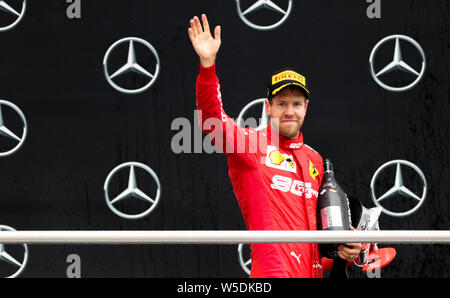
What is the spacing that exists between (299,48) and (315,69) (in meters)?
0.12

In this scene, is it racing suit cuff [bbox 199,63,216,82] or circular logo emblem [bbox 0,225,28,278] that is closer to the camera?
racing suit cuff [bbox 199,63,216,82]

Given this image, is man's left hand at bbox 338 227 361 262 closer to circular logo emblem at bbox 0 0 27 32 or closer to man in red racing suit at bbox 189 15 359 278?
man in red racing suit at bbox 189 15 359 278

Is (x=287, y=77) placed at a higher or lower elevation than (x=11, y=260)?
higher

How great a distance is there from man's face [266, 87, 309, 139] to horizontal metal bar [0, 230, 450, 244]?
0.64 m

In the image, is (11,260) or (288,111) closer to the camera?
(288,111)

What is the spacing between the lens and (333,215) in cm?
223

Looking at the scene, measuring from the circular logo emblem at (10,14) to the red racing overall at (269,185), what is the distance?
1.34 m

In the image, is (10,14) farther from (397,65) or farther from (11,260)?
(397,65)

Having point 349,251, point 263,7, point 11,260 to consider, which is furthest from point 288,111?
point 11,260

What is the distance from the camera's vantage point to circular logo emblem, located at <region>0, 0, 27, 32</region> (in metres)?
3.13

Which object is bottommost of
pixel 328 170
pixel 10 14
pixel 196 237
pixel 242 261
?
pixel 242 261

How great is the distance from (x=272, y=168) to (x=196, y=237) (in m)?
0.62

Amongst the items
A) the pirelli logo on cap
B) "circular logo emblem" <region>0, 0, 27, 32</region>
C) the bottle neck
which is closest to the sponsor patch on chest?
the bottle neck

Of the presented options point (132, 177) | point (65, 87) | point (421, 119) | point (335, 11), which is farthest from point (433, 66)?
point (65, 87)
